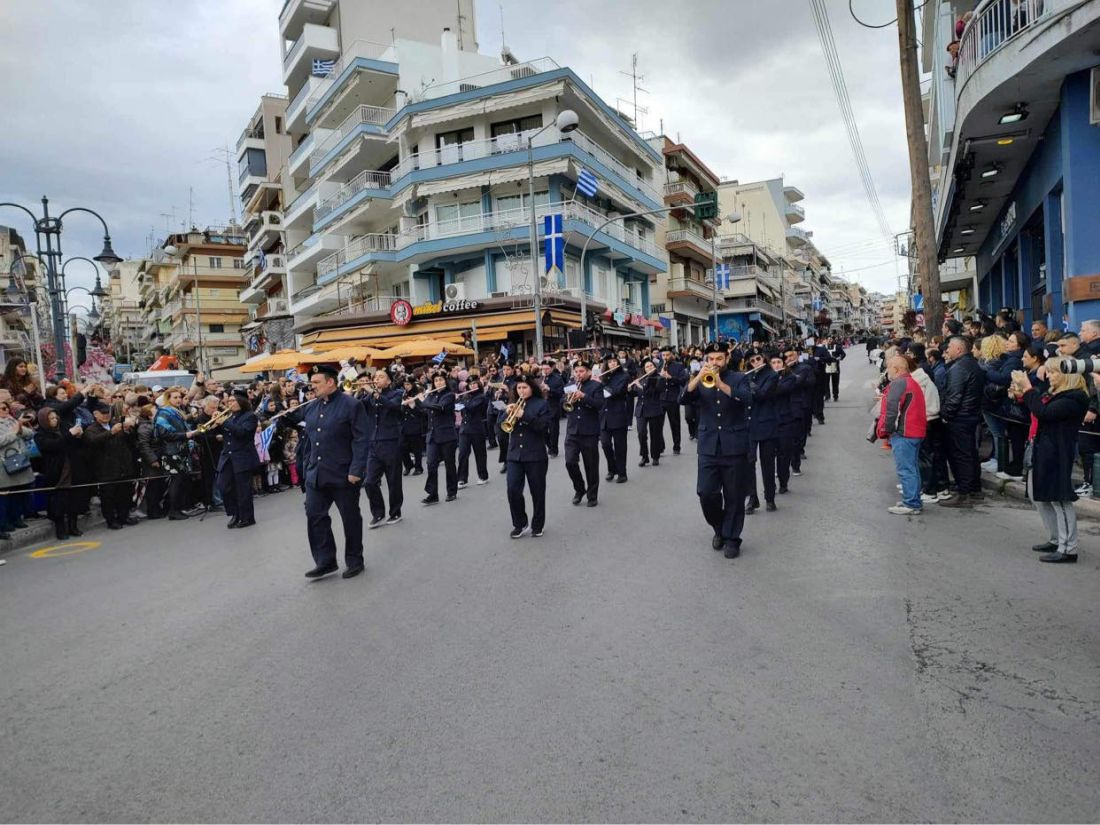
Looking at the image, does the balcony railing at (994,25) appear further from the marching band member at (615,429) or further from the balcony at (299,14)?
the balcony at (299,14)

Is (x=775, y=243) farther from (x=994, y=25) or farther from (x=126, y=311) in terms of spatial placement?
(x=126, y=311)

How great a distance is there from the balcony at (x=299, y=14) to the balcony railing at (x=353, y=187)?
10632mm

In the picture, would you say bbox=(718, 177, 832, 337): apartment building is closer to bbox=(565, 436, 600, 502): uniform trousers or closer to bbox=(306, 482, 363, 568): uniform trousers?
bbox=(565, 436, 600, 502): uniform trousers

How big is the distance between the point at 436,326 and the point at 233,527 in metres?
22.7

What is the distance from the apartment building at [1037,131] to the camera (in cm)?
1034

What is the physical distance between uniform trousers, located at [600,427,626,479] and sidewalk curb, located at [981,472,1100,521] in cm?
494

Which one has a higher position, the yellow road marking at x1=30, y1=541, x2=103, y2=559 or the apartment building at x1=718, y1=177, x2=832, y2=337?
the apartment building at x1=718, y1=177, x2=832, y2=337

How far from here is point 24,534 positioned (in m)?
9.27

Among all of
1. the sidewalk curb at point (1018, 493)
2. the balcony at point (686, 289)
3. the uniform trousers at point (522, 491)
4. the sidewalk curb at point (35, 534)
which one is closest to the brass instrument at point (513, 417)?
the uniform trousers at point (522, 491)

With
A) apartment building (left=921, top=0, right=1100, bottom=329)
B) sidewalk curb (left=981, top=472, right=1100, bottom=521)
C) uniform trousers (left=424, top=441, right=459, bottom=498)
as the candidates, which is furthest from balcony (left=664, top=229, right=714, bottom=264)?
sidewalk curb (left=981, top=472, right=1100, bottom=521)

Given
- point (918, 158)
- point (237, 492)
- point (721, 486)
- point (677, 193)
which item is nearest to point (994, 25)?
point (918, 158)

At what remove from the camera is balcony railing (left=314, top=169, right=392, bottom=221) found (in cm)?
3469

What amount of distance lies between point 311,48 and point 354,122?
750 centimetres

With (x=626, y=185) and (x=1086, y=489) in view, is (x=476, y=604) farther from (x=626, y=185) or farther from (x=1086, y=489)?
(x=626, y=185)
